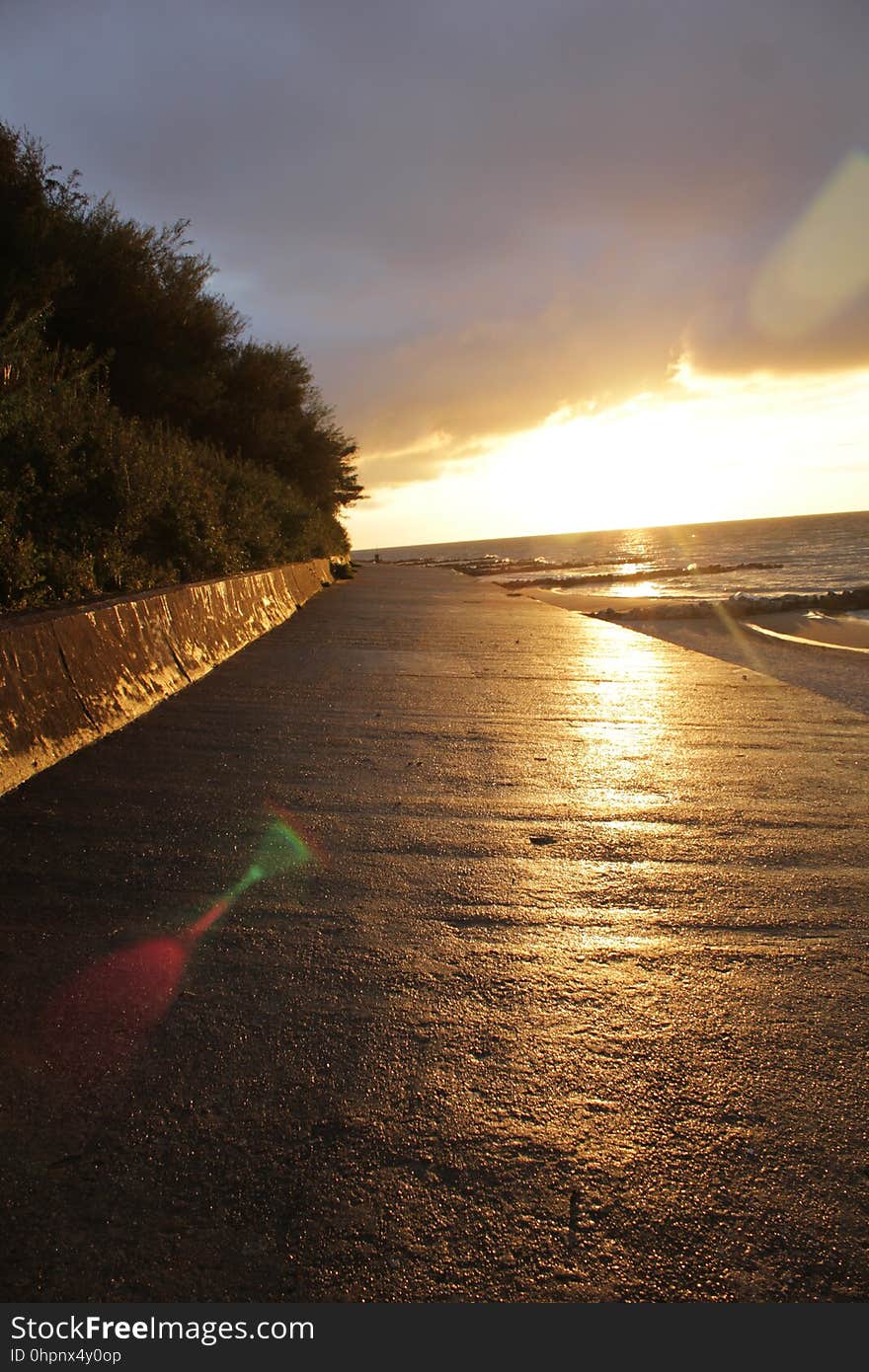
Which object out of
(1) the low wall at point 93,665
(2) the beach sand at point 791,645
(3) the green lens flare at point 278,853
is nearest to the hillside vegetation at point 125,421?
(1) the low wall at point 93,665

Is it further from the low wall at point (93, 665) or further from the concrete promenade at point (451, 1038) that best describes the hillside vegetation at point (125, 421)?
the concrete promenade at point (451, 1038)

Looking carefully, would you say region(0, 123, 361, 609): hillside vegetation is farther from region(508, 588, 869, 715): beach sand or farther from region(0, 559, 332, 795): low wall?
region(508, 588, 869, 715): beach sand

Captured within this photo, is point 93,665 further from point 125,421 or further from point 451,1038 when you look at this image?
point 125,421

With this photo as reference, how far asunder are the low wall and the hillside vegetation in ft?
1.79

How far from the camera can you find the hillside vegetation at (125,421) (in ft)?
18.6

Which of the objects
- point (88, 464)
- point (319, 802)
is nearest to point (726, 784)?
point (319, 802)

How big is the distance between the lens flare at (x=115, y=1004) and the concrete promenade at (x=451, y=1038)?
4 centimetres

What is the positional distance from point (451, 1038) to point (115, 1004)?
80 centimetres

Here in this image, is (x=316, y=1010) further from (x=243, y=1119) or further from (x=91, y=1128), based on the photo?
(x=91, y=1128)

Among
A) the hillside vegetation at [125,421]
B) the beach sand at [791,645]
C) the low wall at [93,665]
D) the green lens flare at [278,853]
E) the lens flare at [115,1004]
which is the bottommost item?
the beach sand at [791,645]

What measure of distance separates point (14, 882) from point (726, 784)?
9.58 ft

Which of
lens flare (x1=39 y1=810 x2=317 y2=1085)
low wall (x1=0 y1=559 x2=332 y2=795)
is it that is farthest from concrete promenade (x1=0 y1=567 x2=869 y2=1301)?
low wall (x1=0 y1=559 x2=332 y2=795)

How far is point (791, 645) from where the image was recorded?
1192cm

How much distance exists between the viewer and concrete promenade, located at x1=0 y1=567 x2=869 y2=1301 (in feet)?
4.11
